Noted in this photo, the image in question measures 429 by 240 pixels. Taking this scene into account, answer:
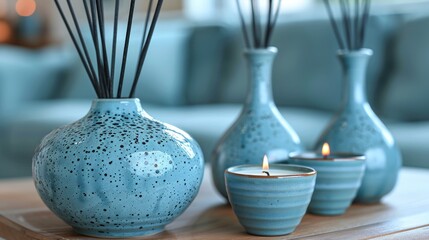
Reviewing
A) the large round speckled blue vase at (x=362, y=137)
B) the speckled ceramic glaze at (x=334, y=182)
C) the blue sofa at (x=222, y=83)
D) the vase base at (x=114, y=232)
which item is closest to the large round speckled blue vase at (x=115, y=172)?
the vase base at (x=114, y=232)

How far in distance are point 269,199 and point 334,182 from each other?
16cm

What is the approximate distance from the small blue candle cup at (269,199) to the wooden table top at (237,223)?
0.7 inches

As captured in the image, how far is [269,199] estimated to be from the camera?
31.1 inches

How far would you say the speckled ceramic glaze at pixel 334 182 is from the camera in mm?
913

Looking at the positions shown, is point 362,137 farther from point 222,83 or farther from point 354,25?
point 222,83

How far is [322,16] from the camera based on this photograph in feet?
8.87

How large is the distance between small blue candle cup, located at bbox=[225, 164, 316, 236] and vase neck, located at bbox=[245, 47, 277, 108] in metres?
0.23

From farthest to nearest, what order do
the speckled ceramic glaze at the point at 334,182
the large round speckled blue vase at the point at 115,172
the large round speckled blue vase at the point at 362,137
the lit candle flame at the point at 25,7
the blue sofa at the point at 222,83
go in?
the lit candle flame at the point at 25,7 < the blue sofa at the point at 222,83 < the large round speckled blue vase at the point at 362,137 < the speckled ceramic glaze at the point at 334,182 < the large round speckled blue vase at the point at 115,172

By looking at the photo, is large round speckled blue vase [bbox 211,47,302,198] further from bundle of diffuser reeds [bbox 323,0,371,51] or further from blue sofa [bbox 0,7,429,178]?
blue sofa [bbox 0,7,429,178]

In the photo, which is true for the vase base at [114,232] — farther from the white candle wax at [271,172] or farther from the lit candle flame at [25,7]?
the lit candle flame at [25,7]

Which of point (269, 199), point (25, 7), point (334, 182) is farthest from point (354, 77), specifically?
point (25, 7)

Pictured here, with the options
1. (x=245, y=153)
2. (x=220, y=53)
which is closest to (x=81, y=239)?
(x=245, y=153)

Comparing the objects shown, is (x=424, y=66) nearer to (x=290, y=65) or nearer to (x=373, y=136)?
(x=290, y=65)

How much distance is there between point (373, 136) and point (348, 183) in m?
0.15
